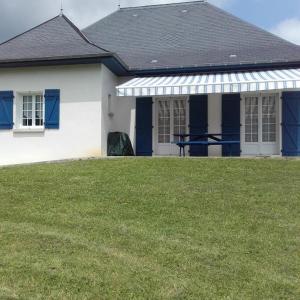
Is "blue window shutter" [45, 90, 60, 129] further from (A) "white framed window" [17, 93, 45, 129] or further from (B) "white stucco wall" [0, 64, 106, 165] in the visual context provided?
(A) "white framed window" [17, 93, 45, 129]

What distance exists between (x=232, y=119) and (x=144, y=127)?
4.04 m

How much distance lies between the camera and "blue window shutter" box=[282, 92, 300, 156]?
19578 mm

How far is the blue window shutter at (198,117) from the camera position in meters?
20.3

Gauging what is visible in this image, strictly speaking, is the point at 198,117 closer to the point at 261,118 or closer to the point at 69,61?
the point at 261,118

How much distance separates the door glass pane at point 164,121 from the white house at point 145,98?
47 millimetres

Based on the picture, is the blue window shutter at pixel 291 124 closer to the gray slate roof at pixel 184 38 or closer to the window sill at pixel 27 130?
the gray slate roof at pixel 184 38

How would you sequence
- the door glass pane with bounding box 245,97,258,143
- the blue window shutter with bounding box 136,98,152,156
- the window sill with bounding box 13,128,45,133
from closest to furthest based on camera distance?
the window sill with bounding box 13,128,45,133
the door glass pane with bounding box 245,97,258,143
the blue window shutter with bounding box 136,98,152,156

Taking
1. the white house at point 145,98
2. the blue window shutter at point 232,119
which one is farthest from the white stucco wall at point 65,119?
the blue window shutter at point 232,119

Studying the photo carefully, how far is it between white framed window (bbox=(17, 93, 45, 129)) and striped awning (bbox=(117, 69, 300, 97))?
3.84 metres

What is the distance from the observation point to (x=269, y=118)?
66.0 feet

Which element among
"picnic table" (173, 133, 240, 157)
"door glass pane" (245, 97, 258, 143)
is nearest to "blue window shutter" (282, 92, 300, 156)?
"door glass pane" (245, 97, 258, 143)

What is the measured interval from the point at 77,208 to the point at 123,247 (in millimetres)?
2760

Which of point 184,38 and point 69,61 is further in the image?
point 184,38

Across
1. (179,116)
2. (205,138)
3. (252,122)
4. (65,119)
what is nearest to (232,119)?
(252,122)
